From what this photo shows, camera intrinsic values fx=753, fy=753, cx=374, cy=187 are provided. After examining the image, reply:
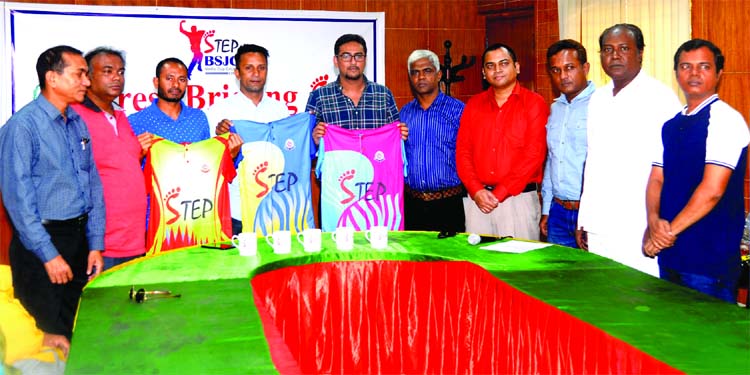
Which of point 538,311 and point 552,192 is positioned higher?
point 552,192

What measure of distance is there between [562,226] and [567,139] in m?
0.48

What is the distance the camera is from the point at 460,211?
4.64m

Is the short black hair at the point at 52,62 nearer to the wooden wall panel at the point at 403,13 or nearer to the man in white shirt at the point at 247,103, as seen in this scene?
the man in white shirt at the point at 247,103

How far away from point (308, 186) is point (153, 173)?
956 mm

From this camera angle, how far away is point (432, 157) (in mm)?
4629

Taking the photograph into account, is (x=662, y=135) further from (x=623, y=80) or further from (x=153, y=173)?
(x=153, y=173)

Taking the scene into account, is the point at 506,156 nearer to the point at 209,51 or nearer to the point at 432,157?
the point at 432,157

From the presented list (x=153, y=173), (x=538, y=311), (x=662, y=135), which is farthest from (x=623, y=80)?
(x=153, y=173)

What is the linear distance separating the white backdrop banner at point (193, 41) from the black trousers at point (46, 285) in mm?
2424

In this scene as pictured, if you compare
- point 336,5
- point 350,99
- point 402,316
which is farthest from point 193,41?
point 402,316

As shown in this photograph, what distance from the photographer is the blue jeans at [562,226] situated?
Result: 4.04 metres

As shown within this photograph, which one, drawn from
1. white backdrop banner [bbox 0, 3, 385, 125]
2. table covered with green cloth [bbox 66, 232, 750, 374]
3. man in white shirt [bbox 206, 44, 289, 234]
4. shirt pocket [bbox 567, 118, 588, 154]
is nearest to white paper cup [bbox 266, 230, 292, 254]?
table covered with green cloth [bbox 66, 232, 750, 374]

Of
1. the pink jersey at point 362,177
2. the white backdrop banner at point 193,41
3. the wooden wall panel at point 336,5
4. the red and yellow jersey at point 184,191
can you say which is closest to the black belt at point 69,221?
the red and yellow jersey at point 184,191

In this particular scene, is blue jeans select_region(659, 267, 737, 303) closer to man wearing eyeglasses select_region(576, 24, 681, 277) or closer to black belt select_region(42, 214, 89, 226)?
man wearing eyeglasses select_region(576, 24, 681, 277)
